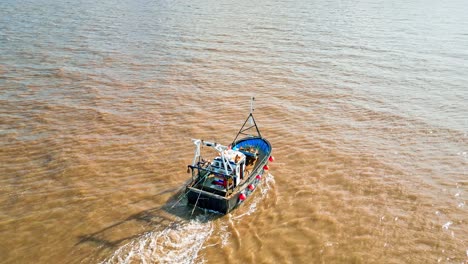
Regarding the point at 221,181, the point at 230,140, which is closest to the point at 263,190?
the point at 221,181

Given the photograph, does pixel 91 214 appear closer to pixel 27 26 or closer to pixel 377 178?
pixel 377 178

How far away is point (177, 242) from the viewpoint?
1552cm

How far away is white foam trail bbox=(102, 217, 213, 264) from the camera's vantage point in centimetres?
1470

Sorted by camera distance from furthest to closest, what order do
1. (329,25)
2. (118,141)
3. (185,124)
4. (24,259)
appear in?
(329,25) → (185,124) → (118,141) → (24,259)

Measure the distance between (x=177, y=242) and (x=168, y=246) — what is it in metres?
0.43

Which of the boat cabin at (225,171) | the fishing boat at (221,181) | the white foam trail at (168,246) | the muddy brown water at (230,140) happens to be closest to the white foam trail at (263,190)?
the muddy brown water at (230,140)

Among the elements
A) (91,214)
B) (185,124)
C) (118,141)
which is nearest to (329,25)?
(185,124)

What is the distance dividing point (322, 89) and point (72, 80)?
2256 cm

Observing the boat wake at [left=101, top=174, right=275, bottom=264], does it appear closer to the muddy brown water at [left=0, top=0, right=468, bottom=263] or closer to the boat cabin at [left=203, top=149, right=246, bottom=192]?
the muddy brown water at [left=0, top=0, right=468, bottom=263]

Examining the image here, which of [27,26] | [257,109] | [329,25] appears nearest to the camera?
[257,109]

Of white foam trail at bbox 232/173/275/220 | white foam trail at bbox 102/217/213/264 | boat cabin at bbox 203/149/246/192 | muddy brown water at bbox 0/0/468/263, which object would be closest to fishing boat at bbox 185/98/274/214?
boat cabin at bbox 203/149/246/192

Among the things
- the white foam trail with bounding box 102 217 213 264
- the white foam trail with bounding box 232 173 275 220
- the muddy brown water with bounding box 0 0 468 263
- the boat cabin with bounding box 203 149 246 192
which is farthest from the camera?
the white foam trail with bounding box 232 173 275 220

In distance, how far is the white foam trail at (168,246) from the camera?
14695 mm

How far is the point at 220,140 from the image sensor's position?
78.2 ft
